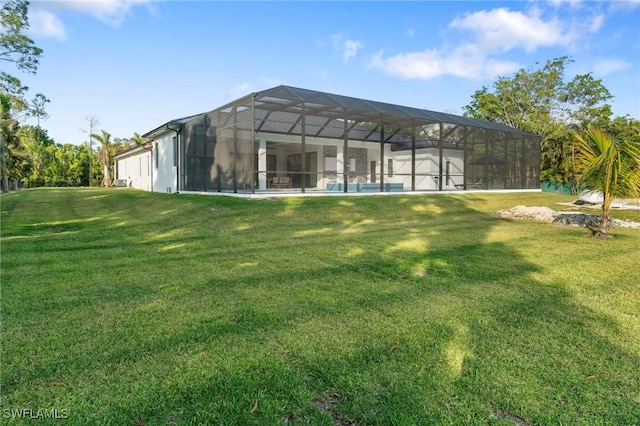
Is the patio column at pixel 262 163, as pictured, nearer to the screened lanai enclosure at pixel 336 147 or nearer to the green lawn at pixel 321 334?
the screened lanai enclosure at pixel 336 147

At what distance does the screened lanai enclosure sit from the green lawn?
25.1 feet

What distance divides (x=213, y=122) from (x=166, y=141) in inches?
183

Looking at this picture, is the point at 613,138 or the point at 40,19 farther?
the point at 40,19

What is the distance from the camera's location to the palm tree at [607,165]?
6426 millimetres

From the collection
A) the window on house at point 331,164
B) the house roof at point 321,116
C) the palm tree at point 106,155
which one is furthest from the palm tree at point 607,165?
the palm tree at point 106,155

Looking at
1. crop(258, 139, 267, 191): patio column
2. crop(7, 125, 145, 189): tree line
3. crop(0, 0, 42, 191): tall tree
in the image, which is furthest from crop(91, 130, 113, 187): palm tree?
crop(258, 139, 267, 191): patio column

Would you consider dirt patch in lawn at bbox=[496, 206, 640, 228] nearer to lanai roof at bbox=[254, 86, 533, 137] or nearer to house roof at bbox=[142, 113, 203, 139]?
lanai roof at bbox=[254, 86, 533, 137]

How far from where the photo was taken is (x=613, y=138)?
6.54m

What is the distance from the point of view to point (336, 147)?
20.5m

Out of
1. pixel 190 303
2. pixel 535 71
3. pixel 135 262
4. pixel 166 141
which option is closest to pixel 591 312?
pixel 190 303

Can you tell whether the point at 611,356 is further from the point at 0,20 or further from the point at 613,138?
the point at 0,20

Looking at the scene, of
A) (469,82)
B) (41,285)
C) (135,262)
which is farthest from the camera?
(469,82)

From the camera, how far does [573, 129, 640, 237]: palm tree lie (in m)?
6.43

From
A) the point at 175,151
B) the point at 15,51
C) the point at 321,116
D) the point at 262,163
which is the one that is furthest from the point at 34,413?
the point at 15,51
